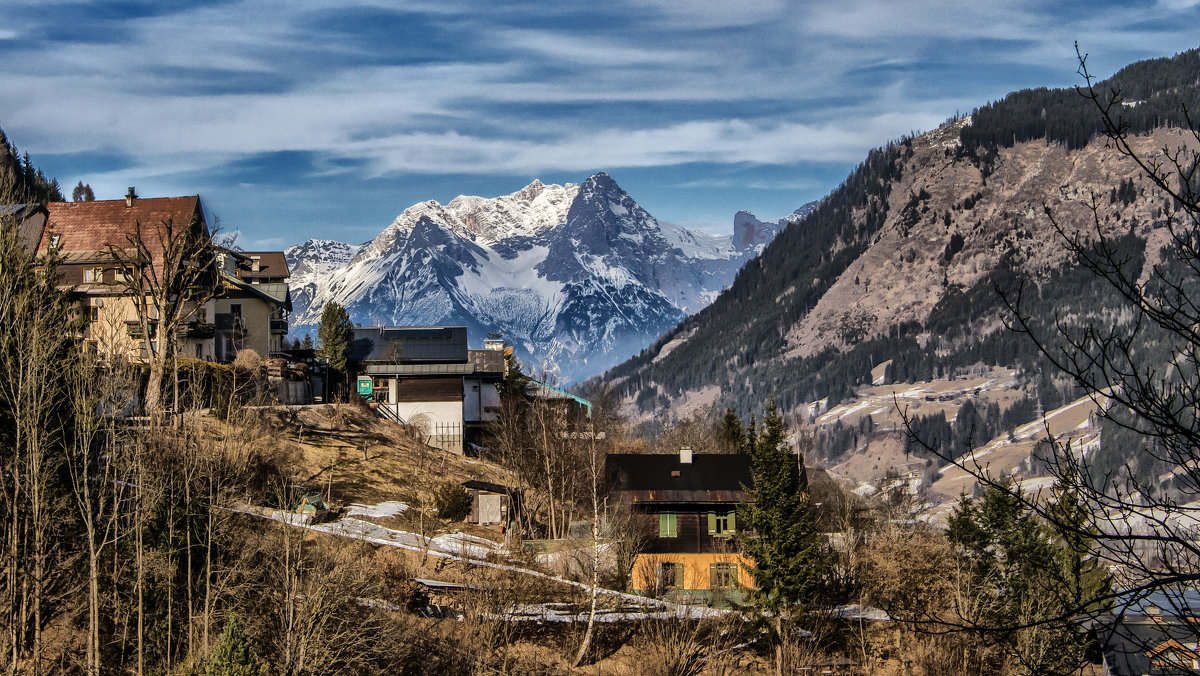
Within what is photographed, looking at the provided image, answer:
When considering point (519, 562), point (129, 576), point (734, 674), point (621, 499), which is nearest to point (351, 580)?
point (129, 576)

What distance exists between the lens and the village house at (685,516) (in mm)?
66188

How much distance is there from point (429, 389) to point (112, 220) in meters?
27.7

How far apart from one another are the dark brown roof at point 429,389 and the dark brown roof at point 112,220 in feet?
70.1

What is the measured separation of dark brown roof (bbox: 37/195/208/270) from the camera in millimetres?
78000

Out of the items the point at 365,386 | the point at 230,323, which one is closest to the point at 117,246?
the point at 230,323

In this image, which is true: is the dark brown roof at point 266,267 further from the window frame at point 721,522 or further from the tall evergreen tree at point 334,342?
the window frame at point 721,522

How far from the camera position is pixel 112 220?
79.6m

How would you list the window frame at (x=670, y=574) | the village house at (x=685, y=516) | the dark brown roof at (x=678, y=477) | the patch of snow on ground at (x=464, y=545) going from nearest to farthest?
1. the patch of snow on ground at (x=464, y=545)
2. the window frame at (x=670, y=574)
3. the village house at (x=685, y=516)
4. the dark brown roof at (x=678, y=477)

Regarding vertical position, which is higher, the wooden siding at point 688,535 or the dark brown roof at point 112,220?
the dark brown roof at point 112,220

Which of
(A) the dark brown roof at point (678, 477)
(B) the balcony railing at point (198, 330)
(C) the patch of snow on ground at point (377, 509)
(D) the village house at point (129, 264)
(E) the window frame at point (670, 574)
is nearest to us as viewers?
(C) the patch of snow on ground at point (377, 509)

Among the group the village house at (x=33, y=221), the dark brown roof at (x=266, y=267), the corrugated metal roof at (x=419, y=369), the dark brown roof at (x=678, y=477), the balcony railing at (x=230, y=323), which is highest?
the dark brown roof at (x=266, y=267)

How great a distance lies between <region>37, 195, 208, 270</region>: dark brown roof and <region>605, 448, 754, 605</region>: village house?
35.1 metres

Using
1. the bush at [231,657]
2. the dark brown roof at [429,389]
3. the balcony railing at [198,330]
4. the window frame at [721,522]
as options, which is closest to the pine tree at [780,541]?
the window frame at [721,522]

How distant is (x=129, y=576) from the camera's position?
40312 mm
